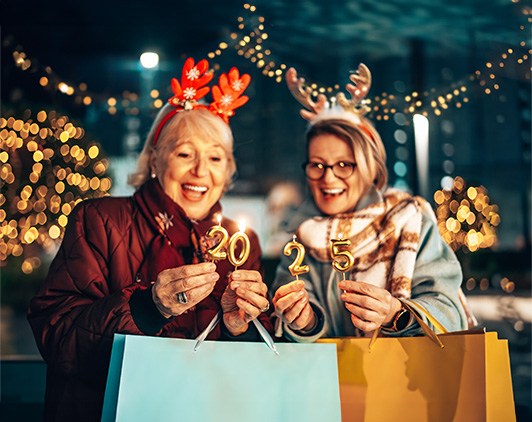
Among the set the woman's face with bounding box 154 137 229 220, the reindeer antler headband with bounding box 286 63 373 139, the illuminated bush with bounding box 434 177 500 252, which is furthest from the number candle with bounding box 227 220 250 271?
the illuminated bush with bounding box 434 177 500 252

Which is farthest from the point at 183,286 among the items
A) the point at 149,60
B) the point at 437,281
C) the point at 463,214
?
the point at 463,214

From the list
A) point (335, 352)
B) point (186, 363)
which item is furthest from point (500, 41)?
point (186, 363)

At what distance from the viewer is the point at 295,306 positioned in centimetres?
A: 146

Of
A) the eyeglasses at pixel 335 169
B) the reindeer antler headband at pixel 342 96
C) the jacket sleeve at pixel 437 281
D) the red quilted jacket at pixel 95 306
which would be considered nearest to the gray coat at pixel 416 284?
the jacket sleeve at pixel 437 281

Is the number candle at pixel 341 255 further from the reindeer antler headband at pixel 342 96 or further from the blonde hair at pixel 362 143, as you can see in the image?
the reindeer antler headband at pixel 342 96

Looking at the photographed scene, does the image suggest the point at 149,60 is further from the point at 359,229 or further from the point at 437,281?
the point at 437,281

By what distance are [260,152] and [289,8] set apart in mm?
551

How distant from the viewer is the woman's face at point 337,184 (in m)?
1.81

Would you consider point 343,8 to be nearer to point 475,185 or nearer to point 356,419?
point 475,185

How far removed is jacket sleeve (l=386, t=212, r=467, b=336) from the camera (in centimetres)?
160

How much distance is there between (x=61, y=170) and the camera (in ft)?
6.88

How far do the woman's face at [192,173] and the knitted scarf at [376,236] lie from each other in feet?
1.18

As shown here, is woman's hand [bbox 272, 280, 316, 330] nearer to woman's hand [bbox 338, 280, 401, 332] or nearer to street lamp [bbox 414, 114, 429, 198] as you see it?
woman's hand [bbox 338, 280, 401, 332]

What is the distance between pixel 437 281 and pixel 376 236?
25 cm
